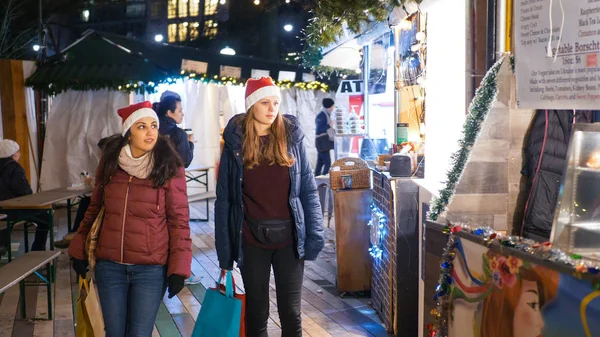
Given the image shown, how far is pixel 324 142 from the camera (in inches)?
576

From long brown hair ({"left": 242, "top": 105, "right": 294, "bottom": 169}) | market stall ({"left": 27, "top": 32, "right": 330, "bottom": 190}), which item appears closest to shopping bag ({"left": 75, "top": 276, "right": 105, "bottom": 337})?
long brown hair ({"left": 242, "top": 105, "right": 294, "bottom": 169})

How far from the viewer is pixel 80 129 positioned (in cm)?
1445

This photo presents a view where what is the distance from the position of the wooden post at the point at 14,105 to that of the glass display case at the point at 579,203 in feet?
39.9

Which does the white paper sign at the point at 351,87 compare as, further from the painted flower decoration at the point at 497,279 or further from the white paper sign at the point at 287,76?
the painted flower decoration at the point at 497,279

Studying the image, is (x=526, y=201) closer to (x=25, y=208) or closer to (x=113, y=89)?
(x=25, y=208)

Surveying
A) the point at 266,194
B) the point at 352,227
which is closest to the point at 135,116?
the point at 266,194

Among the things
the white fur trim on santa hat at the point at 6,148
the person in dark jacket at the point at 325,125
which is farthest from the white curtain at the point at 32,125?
the person in dark jacket at the point at 325,125

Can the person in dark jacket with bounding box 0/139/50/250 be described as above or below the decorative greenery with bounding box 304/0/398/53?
below

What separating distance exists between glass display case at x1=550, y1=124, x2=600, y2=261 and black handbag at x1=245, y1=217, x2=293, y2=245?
1.70 metres

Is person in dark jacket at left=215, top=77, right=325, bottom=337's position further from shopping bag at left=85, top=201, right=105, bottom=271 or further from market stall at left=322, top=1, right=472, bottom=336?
market stall at left=322, top=1, right=472, bottom=336

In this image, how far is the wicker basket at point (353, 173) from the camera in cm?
715

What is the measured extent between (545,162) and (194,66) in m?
11.2

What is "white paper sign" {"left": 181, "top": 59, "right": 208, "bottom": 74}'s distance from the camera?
14238mm

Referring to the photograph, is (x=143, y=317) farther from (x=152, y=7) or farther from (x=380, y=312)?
(x=152, y=7)
